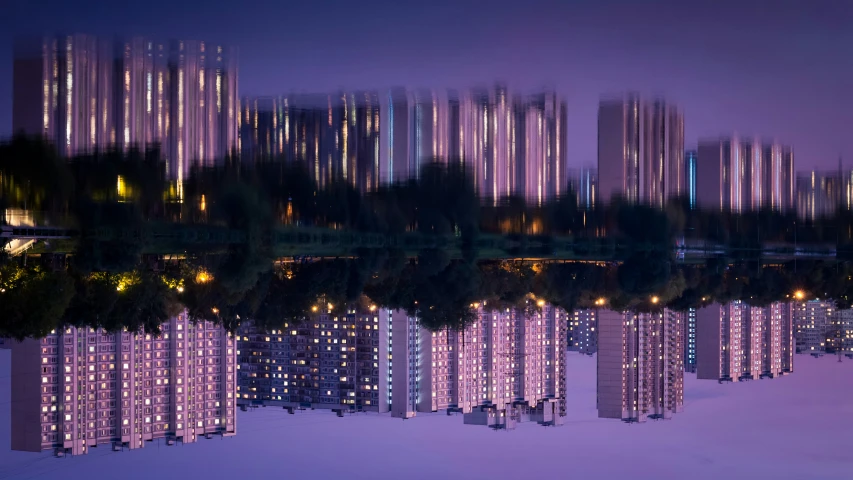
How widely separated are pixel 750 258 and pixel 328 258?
12263mm

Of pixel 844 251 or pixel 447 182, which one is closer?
pixel 447 182

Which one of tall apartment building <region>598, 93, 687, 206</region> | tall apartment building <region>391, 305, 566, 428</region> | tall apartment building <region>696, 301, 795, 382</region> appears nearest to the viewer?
tall apartment building <region>598, 93, 687, 206</region>

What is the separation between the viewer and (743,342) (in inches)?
2441

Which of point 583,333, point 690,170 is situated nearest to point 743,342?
point 583,333

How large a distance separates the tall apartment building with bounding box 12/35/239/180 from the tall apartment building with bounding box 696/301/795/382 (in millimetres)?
43069

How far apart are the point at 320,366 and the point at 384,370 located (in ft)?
8.96

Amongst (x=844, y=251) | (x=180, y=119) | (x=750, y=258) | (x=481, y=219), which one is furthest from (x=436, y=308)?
(x=844, y=251)

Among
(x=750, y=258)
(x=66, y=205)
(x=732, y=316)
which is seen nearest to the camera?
(x=66, y=205)

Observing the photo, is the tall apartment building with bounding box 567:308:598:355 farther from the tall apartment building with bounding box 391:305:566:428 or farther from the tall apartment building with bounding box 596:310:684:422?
the tall apartment building with bounding box 391:305:566:428

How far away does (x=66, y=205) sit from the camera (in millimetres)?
11711

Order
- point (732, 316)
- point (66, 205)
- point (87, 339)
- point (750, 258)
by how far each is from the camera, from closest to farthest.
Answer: point (66, 205) < point (750, 258) < point (87, 339) < point (732, 316)

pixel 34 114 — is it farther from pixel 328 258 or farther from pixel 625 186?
pixel 625 186

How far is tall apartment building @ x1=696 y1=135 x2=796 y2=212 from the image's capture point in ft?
143

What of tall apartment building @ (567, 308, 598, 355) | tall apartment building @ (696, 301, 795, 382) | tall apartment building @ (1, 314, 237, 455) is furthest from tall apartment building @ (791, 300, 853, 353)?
tall apartment building @ (1, 314, 237, 455)
